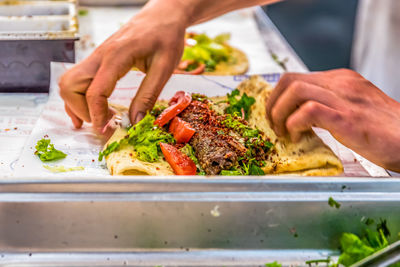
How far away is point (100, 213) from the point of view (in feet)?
3.86

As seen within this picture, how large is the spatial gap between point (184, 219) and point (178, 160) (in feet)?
2.12

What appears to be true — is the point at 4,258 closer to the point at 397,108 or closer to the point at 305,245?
the point at 305,245

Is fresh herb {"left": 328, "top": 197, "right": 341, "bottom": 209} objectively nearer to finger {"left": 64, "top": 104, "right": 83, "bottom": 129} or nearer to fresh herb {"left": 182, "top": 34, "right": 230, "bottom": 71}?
finger {"left": 64, "top": 104, "right": 83, "bottom": 129}

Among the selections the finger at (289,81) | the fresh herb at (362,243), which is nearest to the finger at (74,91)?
the finger at (289,81)

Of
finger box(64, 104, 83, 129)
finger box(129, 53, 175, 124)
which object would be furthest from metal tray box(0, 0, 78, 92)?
finger box(129, 53, 175, 124)

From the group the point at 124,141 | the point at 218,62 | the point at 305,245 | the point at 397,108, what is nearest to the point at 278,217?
the point at 305,245

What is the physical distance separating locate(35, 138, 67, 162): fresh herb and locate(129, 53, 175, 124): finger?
0.41m

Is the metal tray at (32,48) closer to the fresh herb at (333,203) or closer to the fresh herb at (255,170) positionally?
the fresh herb at (255,170)

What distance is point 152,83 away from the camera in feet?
6.28

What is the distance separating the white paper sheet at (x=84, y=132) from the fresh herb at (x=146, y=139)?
0.14 m

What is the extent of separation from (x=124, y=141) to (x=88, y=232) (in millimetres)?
757

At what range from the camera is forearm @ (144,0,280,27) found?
202cm

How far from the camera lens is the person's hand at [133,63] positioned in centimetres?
189

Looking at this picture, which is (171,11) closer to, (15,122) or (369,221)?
(15,122)
